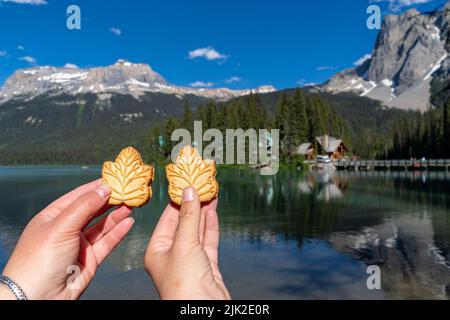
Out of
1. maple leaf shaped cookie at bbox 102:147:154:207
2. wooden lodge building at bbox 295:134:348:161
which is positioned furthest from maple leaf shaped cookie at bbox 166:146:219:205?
wooden lodge building at bbox 295:134:348:161

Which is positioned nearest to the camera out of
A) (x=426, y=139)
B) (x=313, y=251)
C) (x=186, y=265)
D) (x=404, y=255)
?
(x=186, y=265)

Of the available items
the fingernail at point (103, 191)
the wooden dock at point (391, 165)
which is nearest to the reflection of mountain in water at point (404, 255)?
the fingernail at point (103, 191)

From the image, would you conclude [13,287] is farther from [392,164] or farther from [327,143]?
[327,143]

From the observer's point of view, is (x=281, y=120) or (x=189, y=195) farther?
(x=281, y=120)

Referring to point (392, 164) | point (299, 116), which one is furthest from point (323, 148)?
point (392, 164)

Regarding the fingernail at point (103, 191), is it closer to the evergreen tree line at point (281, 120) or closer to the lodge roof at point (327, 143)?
the evergreen tree line at point (281, 120)

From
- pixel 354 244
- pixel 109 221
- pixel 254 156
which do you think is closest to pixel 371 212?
pixel 354 244

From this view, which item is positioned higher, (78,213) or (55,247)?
(78,213)

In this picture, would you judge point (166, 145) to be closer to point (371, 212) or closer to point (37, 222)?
point (371, 212)
